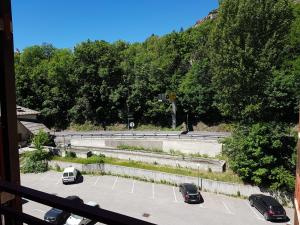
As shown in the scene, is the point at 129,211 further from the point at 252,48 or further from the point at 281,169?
the point at 252,48

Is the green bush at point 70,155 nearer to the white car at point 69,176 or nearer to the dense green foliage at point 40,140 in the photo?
the dense green foliage at point 40,140

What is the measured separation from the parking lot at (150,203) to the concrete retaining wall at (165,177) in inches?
23.7

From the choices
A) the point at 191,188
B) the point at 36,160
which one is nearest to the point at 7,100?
the point at 191,188

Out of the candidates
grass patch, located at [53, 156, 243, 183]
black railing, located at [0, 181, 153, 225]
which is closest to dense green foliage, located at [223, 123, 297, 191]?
grass patch, located at [53, 156, 243, 183]

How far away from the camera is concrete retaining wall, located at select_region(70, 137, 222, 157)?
31625 millimetres

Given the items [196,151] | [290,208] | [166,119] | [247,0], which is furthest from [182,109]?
[290,208]

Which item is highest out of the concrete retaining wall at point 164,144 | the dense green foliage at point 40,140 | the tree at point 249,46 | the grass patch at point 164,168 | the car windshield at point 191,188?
the tree at point 249,46

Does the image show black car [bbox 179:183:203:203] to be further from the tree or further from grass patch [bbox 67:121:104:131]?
grass patch [bbox 67:121:104:131]

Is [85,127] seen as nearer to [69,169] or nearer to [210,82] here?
[210,82]

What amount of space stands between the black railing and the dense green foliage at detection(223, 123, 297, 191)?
22347mm

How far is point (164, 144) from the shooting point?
34.9 meters

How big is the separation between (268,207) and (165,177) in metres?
8.76

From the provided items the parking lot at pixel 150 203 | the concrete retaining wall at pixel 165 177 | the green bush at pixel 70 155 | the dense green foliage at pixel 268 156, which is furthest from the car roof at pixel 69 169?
the dense green foliage at pixel 268 156

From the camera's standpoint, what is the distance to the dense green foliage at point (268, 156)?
2278 cm
